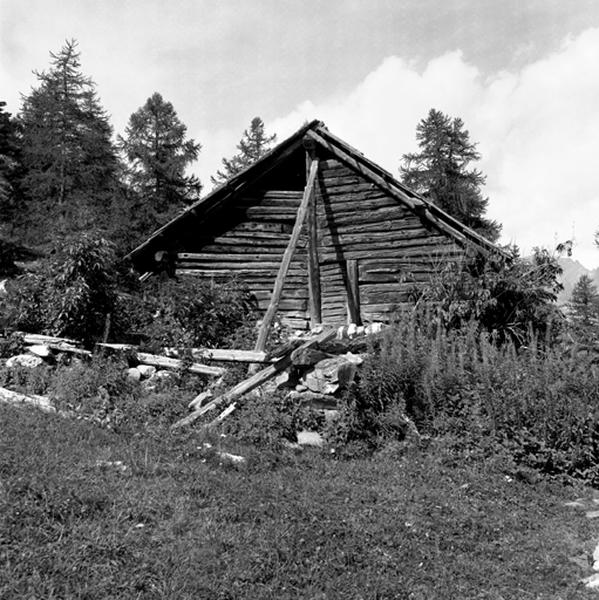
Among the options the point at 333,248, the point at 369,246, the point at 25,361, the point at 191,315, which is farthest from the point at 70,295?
the point at 369,246

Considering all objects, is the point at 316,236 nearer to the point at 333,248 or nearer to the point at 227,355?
the point at 333,248

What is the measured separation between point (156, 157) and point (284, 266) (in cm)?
1920

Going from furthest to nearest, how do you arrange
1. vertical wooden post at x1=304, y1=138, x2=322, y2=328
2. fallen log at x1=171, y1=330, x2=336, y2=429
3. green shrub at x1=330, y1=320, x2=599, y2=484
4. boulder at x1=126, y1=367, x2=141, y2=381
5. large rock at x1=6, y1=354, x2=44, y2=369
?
vertical wooden post at x1=304, y1=138, x2=322, y2=328 < large rock at x1=6, y1=354, x2=44, y2=369 < boulder at x1=126, y1=367, x2=141, y2=381 < fallen log at x1=171, y1=330, x2=336, y2=429 < green shrub at x1=330, y1=320, x2=599, y2=484

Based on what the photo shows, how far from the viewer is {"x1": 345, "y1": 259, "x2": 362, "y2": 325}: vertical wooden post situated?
1319 cm

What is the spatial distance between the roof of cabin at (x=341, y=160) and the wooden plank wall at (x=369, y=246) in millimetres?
337

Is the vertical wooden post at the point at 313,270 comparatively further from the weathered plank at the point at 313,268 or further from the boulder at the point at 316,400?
the boulder at the point at 316,400

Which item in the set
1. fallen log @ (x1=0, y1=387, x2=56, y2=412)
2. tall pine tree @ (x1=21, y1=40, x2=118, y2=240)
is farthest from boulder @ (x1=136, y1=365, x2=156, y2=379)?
tall pine tree @ (x1=21, y1=40, x2=118, y2=240)

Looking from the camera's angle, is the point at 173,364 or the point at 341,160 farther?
the point at 341,160

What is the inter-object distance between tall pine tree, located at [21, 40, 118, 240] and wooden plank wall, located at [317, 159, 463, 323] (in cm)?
1569

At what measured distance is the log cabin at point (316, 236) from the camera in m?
12.9

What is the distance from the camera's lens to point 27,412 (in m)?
6.57

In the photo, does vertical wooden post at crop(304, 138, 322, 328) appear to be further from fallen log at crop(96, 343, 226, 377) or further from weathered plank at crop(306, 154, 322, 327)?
fallen log at crop(96, 343, 226, 377)

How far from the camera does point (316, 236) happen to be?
13.3m

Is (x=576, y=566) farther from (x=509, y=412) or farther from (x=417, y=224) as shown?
(x=417, y=224)
